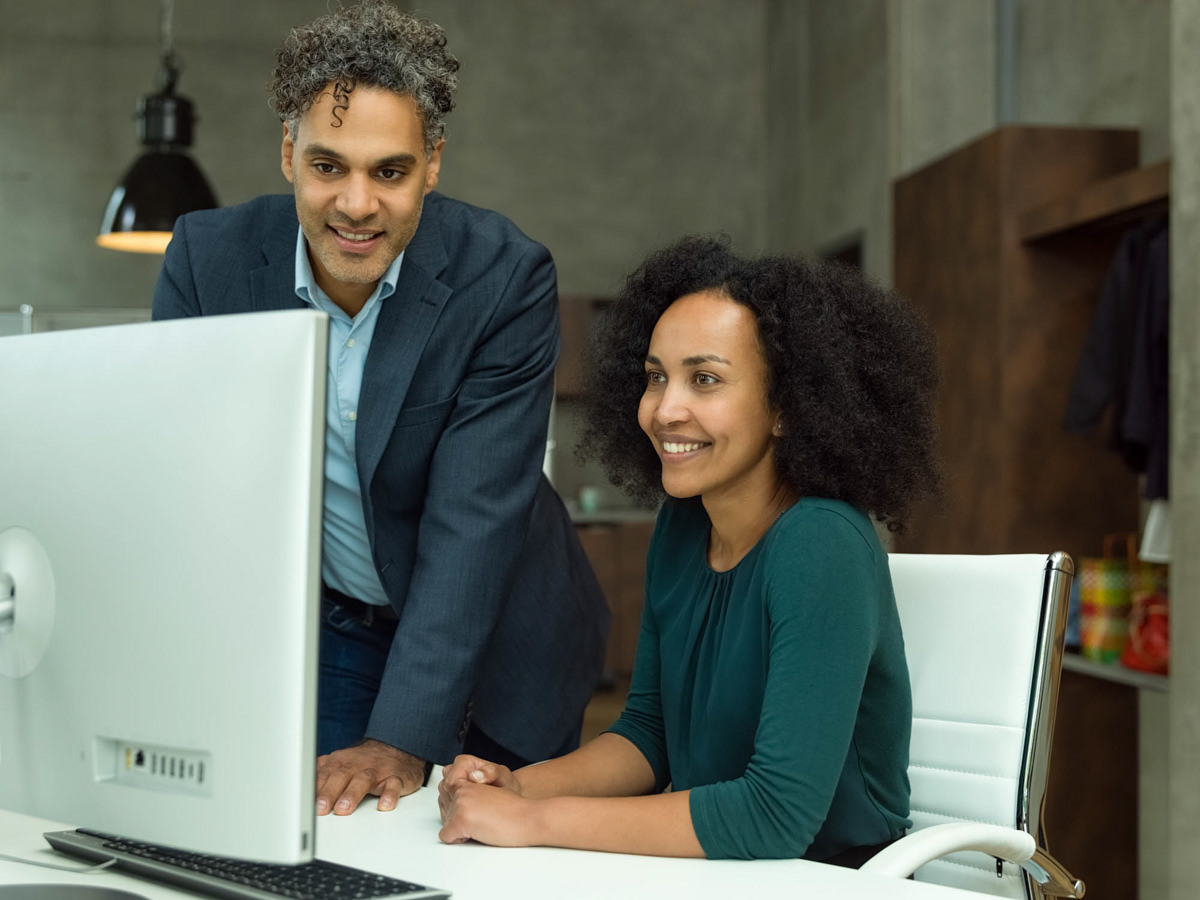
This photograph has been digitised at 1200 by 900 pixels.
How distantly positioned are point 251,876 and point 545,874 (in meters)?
0.24

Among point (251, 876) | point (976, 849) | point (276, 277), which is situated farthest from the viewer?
point (276, 277)

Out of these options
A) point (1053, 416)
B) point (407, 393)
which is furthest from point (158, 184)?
point (407, 393)

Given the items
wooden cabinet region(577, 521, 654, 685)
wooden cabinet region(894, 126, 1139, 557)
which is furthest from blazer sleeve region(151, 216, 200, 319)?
wooden cabinet region(577, 521, 654, 685)

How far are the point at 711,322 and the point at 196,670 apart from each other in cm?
78

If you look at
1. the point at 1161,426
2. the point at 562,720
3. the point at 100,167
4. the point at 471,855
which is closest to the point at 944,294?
the point at 1161,426

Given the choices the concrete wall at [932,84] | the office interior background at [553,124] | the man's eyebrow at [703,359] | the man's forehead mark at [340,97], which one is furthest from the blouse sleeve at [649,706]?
the office interior background at [553,124]

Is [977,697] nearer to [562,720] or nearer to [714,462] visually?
[714,462]

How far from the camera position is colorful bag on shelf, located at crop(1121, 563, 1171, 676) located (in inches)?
128

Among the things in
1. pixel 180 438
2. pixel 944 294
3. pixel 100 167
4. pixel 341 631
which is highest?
pixel 100 167

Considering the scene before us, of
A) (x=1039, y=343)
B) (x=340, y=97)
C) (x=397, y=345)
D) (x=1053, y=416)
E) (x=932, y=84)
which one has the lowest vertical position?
(x=397, y=345)

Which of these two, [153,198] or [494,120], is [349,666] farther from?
[494,120]

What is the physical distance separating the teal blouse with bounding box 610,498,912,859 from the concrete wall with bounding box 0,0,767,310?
6.62 metres

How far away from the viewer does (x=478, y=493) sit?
1.57 m

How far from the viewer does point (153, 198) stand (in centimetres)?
445
